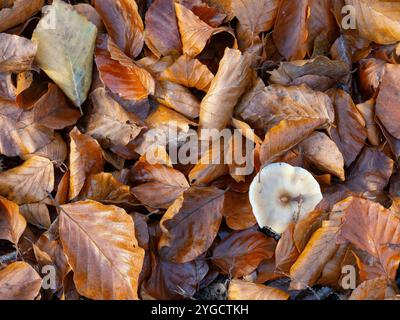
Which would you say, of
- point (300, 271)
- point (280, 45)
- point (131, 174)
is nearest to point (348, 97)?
point (280, 45)

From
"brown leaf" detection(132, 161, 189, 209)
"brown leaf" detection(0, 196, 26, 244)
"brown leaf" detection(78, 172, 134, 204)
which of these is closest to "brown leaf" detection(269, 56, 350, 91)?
"brown leaf" detection(132, 161, 189, 209)

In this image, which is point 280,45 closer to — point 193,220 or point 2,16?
point 193,220

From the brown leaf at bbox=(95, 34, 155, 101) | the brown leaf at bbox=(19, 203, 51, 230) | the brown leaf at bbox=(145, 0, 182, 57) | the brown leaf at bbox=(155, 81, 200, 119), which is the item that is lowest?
the brown leaf at bbox=(19, 203, 51, 230)

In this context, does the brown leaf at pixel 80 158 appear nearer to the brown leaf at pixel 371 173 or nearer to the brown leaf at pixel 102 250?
the brown leaf at pixel 102 250

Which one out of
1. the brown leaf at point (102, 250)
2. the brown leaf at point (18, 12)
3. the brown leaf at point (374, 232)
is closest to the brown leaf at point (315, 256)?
the brown leaf at point (374, 232)

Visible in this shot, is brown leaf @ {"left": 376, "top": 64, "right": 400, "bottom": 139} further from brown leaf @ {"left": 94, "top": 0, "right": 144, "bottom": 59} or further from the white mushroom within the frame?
brown leaf @ {"left": 94, "top": 0, "right": 144, "bottom": 59}

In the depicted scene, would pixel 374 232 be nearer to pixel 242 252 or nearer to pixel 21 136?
pixel 242 252

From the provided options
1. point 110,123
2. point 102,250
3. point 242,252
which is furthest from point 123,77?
point 242,252

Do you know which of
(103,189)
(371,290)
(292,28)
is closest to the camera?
(371,290)
